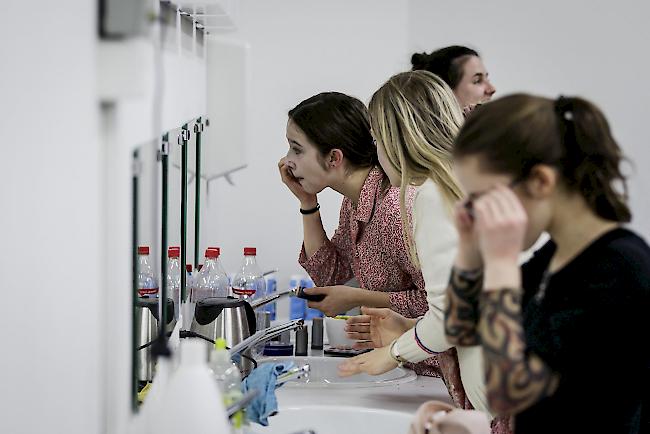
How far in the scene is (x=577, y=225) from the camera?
47.0 inches

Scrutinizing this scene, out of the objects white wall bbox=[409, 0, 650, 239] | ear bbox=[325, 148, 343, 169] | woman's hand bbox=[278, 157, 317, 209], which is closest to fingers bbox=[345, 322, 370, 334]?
ear bbox=[325, 148, 343, 169]

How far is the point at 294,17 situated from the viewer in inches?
148

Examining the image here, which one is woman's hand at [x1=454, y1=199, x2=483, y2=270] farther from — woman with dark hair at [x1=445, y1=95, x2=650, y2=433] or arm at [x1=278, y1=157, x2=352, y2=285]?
arm at [x1=278, y1=157, x2=352, y2=285]

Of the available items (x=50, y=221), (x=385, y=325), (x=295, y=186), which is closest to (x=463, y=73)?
(x=295, y=186)

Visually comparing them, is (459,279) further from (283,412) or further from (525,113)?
(283,412)

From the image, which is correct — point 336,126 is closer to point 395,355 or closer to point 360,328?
point 360,328

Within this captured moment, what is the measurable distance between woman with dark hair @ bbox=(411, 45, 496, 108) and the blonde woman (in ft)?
3.66

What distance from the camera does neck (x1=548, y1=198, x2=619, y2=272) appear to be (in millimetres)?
1185

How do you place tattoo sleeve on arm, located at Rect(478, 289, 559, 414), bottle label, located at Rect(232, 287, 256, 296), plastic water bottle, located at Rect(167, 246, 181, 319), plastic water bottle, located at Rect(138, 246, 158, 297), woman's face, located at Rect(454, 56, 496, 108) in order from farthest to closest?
woman's face, located at Rect(454, 56, 496, 108)
bottle label, located at Rect(232, 287, 256, 296)
plastic water bottle, located at Rect(167, 246, 181, 319)
plastic water bottle, located at Rect(138, 246, 158, 297)
tattoo sleeve on arm, located at Rect(478, 289, 559, 414)

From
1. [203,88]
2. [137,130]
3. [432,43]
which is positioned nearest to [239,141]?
[203,88]

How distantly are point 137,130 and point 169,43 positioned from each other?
58cm

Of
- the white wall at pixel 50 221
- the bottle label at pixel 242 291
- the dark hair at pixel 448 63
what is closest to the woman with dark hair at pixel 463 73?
the dark hair at pixel 448 63

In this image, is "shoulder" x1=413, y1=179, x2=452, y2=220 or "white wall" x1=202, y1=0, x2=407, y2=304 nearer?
"shoulder" x1=413, y1=179, x2=452, y2=220

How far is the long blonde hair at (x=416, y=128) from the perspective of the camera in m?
1.90
